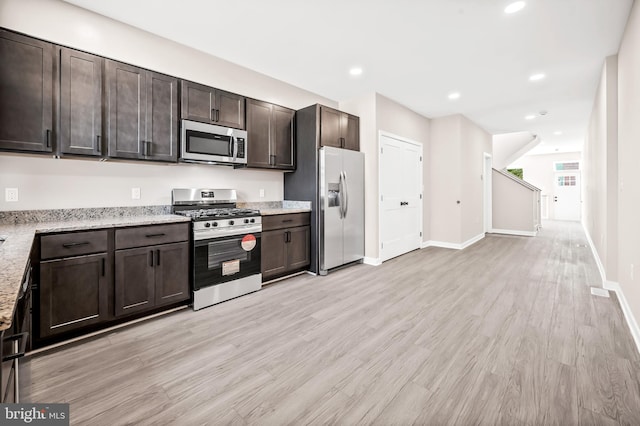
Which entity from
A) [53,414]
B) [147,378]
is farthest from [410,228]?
[53,414]

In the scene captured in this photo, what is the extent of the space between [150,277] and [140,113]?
155 cm

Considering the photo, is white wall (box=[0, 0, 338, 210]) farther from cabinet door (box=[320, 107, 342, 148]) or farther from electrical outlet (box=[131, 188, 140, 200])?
cabinet door (box=[320, 107, 342, 148])

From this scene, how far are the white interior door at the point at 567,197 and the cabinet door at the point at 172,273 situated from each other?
14048 mm

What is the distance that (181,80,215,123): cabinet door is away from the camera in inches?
122

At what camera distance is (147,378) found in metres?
1.88

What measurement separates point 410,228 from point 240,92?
387 centimetres

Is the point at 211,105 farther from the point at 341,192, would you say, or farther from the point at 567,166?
the point at 567,166

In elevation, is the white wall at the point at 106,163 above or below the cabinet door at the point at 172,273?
above

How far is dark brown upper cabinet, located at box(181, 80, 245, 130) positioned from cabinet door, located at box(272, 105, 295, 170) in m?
0.54

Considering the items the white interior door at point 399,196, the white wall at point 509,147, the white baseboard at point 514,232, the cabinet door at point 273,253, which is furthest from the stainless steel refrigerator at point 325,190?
the white wall at point 509,147

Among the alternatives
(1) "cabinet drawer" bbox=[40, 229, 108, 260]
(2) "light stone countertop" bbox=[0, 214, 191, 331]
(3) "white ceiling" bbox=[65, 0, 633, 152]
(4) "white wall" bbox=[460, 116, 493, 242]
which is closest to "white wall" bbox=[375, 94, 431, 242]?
(3) "white ceiling" bbox=[65, 0, 633, 152]

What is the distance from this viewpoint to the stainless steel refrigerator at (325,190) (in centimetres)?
406

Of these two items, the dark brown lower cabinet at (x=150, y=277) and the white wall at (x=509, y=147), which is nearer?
the dark brown lower cabinet at (x=150, y=277)

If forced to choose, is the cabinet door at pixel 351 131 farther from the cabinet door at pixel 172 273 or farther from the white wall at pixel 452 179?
the cabinet door at pixel 172 273
